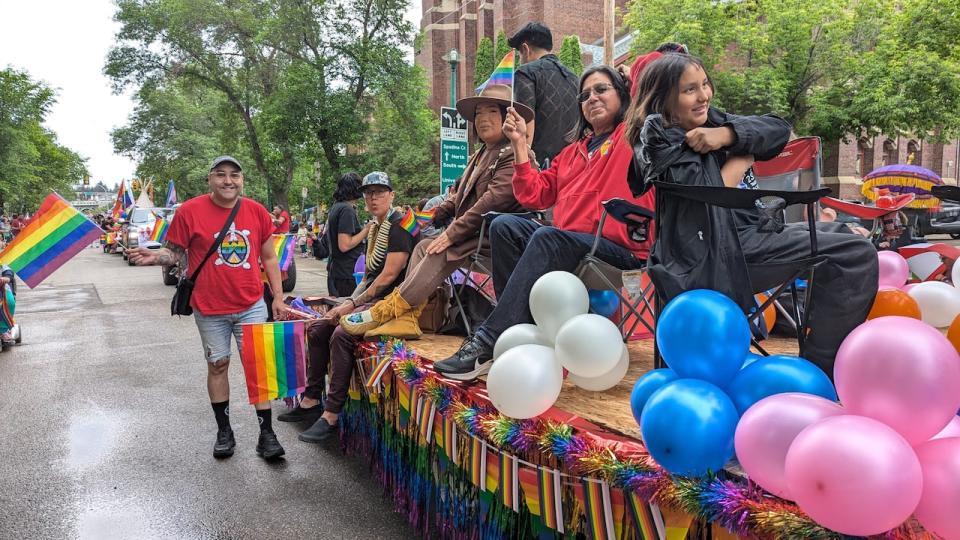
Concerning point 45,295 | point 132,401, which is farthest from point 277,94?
point 132,401

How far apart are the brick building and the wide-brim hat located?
3002cm

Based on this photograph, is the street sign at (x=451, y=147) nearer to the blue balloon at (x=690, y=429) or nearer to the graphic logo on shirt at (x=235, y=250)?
the graphic logo on shirt at (x=235, y=250)

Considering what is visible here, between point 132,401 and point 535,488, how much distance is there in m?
4.74

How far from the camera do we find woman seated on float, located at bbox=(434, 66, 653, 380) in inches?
114

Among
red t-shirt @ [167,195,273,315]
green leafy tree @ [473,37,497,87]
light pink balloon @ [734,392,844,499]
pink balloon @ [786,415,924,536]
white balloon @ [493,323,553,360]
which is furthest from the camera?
green leafy tree @ [473,37,497,87]

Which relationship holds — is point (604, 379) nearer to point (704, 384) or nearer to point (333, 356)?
point (704, 384)

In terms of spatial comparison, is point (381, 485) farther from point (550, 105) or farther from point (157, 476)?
point (550, 105)

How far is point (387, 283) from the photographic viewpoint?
172 inches

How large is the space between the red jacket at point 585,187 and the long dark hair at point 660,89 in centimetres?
45

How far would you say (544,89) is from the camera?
454 centimetres

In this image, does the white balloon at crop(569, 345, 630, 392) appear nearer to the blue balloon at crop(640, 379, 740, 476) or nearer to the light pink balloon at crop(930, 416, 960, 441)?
the blue balloon at crop(640, 379, 740, 476)

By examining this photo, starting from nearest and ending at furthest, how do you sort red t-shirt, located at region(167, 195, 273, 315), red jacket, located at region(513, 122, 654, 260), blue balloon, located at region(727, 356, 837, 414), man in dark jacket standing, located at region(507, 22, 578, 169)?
blue balloon, located at region(727, 356, 837, 414), red jacket, located at region(513, 122, 654, 260), red t-shirt, located at region(167, 195, 273, 315), man in dark jacket standing, located at region(507, 22, 578, 169)

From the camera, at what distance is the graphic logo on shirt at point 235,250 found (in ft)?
13.3

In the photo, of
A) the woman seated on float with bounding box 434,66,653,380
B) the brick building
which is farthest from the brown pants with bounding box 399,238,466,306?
the brick building
